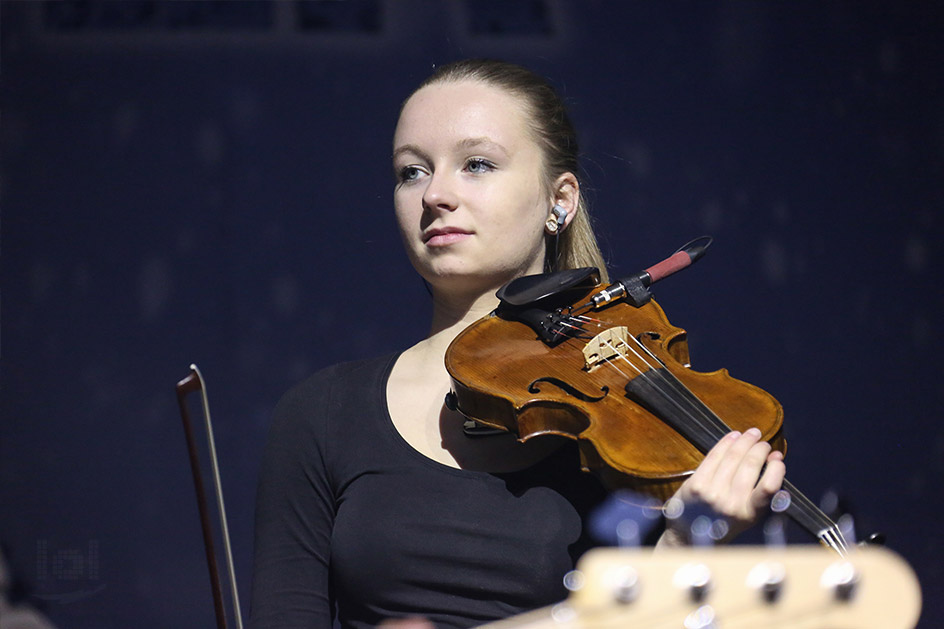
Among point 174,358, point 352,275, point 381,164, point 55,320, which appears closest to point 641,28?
point 381,164

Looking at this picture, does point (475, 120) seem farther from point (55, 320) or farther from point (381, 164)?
point (55, 320)

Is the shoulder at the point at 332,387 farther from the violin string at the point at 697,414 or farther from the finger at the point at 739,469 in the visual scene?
the finger at the point at 739,469

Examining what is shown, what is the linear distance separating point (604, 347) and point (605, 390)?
0.24 ft

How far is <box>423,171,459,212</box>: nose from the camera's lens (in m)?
1.03

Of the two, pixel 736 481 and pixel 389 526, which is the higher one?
pixel 736 481

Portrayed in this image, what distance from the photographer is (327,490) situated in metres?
1.07

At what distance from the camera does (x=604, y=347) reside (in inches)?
37.2

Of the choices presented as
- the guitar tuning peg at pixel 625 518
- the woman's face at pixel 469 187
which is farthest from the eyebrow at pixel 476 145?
the guitar tuning peg at pixel 625 518

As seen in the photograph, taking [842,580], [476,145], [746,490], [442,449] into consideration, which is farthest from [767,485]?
[476,145]

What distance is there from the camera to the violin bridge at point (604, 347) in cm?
94

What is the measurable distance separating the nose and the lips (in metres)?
0.02

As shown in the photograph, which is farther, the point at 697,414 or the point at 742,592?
the point at 697,414

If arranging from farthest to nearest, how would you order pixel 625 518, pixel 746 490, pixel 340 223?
pixel 340 223 → pixel 625 518 → pixel 746 490

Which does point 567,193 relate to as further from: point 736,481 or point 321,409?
point 736,481
